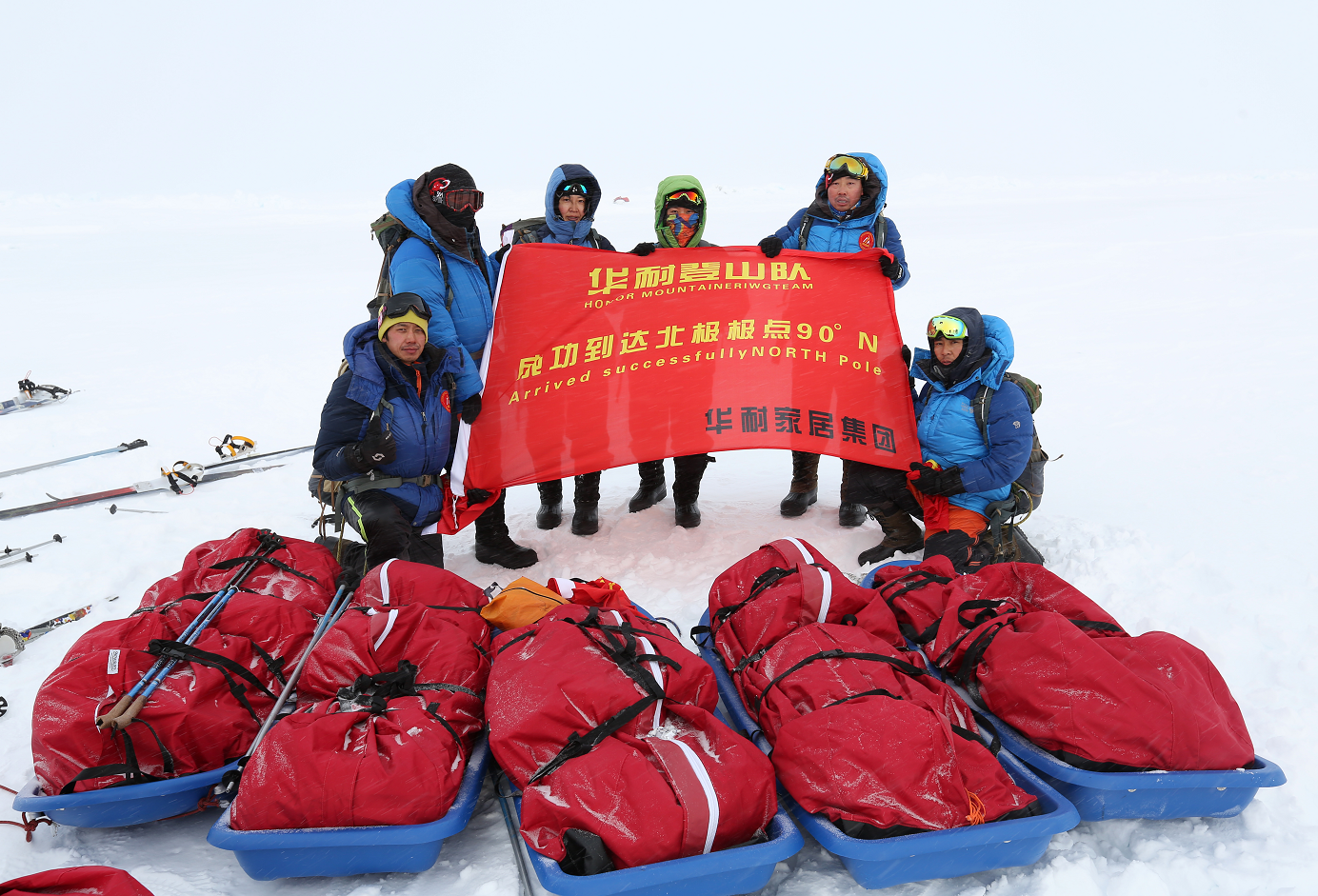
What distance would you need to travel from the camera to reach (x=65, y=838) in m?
2.49

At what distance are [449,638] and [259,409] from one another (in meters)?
6.01

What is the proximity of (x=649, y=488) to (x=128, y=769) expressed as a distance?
337 centimetres

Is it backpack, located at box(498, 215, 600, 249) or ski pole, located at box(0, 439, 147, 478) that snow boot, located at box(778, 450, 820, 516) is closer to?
backpack, located at box(498, 215, 600, 249)

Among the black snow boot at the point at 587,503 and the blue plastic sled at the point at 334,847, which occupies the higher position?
the black snow boot at the point at 587,503

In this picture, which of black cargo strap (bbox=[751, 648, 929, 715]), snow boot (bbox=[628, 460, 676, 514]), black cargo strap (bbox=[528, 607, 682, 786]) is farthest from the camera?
snow boot (bbox=[628, 460, 676, 514])

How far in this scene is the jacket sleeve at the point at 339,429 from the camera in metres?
3.74

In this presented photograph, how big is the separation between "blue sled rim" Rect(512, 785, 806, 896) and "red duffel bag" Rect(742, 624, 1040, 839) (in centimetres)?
19

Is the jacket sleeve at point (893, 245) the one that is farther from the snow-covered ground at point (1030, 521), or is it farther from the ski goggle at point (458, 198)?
the ski goggle at point (458, 198)

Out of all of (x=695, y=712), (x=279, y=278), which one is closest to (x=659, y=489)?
(x=695, y=712)

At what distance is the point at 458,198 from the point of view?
12.7 feet

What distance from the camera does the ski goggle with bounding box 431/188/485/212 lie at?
3.88 meters

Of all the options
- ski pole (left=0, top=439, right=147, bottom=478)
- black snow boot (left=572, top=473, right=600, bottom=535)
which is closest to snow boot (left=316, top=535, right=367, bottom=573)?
black snow boot (left=572, top=473, right=600, bottom=535)

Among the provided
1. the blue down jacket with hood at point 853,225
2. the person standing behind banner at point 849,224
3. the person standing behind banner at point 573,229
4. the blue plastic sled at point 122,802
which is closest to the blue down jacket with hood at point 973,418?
the person standing behind banner at point 849,224

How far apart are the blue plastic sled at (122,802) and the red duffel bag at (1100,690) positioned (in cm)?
265
